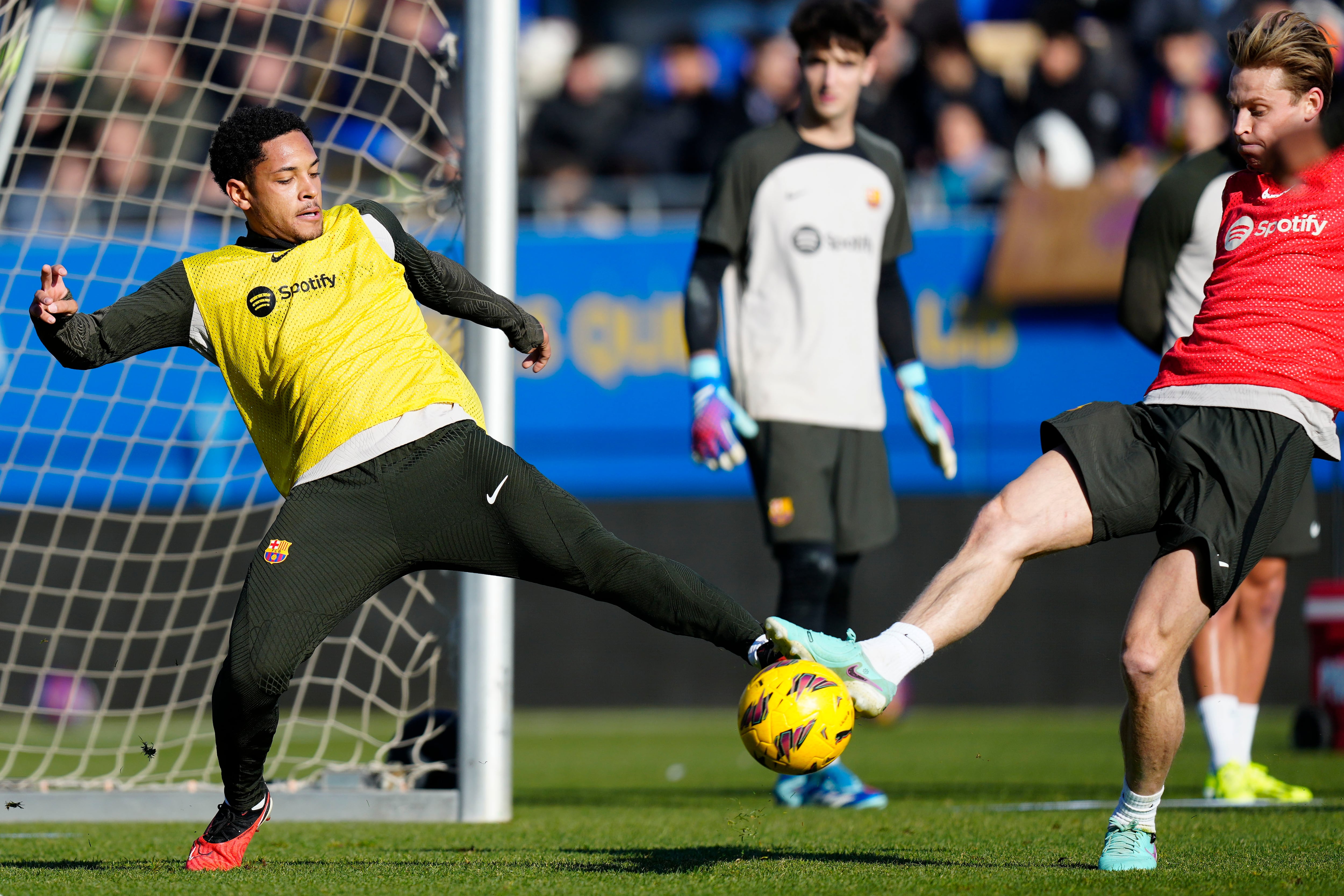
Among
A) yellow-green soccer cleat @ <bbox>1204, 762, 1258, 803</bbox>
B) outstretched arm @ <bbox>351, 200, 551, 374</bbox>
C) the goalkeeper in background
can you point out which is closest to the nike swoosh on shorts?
outstretched arm @ <bbox>351, 200, 551, 374</bbox>

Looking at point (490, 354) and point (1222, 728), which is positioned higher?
point (490, 354)

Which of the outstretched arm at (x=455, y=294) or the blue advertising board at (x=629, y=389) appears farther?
the blue advertising board at (x=629, y=389)

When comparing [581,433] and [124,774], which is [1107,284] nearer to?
[581,433]

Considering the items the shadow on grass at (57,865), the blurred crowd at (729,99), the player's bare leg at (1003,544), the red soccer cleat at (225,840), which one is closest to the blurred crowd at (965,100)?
the blurred crowd at (729,99)

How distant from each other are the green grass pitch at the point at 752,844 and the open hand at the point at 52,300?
1230 millimetres

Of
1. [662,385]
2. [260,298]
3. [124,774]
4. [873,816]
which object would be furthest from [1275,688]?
[260,298]

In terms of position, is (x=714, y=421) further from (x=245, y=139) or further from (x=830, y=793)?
(x=245, y=139)

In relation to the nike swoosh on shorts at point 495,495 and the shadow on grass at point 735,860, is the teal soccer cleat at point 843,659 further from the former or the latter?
the nike swoosh on shorts at point 495,495

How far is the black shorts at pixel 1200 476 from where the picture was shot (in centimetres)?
353

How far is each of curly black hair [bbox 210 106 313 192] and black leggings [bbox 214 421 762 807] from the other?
0.77 m

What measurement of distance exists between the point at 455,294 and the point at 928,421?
2215mm

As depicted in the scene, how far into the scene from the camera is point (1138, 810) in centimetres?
364

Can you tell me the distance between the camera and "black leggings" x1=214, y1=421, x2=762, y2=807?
12.1 ft

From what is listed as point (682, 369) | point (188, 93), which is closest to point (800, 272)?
point (682, 369)
